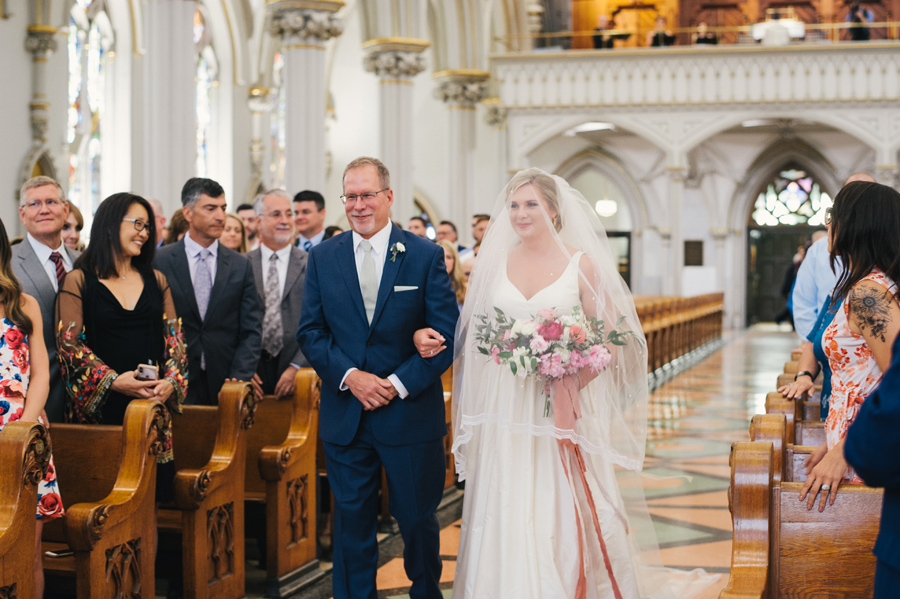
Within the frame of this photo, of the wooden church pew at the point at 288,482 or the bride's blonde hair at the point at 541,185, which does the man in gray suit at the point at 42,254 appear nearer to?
the wooden church pew at the point at 288,482

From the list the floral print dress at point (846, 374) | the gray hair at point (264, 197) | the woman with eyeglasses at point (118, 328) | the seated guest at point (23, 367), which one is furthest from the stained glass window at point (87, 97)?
the floral print dress at point (846, 374)

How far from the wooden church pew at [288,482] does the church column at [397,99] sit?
988cm

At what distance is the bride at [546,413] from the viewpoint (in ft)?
11.0

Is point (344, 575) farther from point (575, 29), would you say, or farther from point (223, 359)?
point (575, 29)

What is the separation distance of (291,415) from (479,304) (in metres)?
1.48

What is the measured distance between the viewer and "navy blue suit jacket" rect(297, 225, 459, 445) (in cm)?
331

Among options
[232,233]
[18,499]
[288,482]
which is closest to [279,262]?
[232,233]

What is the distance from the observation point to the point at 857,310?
2.54 metres

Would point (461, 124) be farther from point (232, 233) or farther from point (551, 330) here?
point (551, 330)

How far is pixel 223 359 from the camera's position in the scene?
14.5 ft

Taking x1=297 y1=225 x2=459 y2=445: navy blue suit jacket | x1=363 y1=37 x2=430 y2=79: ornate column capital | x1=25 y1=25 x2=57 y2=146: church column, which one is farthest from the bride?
x1=363 y1=37 x2=430 y2=79: ornate column capital

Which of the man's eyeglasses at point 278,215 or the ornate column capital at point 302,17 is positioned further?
the ornate column capital at point 302,17

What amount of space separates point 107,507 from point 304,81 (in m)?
8.45

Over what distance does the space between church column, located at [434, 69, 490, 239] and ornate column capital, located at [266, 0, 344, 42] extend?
8113mm
